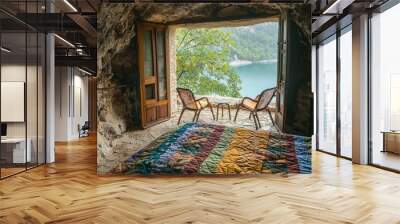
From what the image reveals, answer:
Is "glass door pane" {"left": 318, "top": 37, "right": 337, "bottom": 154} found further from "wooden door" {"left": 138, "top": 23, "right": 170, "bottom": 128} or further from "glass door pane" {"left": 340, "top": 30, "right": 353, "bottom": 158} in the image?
"wooden door" {"left": 138, "top": 23, "right": 170, "bottom": 128}

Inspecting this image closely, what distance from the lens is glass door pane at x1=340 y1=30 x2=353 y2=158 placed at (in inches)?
330

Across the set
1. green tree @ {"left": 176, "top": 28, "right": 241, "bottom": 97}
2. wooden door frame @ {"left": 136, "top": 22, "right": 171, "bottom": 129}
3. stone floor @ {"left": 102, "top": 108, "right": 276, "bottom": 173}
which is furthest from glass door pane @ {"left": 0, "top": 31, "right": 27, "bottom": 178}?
green tree @ {"left": 176, "top": 28, "right": 241, "bottom": 97}

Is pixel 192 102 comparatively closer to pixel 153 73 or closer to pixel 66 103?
pixel 153 73

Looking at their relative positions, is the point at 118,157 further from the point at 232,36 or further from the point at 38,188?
the point at 232,36

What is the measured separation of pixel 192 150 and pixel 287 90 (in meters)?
1.96

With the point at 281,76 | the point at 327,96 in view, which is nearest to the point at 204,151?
the point at 281,76

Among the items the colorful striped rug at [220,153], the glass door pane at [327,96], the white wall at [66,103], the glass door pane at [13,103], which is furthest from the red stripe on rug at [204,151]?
the white wall at [66,103]

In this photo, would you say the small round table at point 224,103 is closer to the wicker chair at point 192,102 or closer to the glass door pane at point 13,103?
the wicker chair at point 192,102

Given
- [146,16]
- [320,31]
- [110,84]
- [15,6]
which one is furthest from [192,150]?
[320,31]

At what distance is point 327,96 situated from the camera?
1013cm

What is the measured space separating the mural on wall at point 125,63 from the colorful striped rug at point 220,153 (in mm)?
315

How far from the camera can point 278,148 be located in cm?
655

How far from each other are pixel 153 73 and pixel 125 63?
0.51 metres

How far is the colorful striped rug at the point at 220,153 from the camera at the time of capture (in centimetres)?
643
